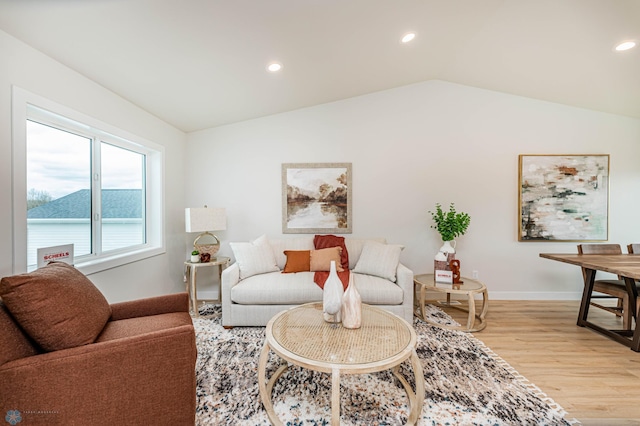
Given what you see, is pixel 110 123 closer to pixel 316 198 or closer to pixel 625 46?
pixel 316 198

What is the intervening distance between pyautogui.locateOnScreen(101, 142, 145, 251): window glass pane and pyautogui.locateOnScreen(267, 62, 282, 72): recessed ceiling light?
70.0 inches

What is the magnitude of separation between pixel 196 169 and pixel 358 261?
103 inches

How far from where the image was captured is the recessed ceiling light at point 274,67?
2.46 meters

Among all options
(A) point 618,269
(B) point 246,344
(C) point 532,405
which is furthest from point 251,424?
(A) point 618,269

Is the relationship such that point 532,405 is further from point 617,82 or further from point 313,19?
point 617,82

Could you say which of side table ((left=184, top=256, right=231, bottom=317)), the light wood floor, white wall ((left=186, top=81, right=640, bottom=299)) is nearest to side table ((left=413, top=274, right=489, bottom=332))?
the light wood floor

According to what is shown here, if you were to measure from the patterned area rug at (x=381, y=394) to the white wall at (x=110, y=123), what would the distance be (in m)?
1.12

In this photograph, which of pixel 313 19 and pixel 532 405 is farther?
pixel 313 19

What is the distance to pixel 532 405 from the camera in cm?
162

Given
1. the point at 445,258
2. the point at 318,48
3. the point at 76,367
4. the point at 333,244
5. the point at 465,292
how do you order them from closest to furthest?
the point at 76,367 < the point at 318,48 < the point at 465,292 < the point at 445,258 < the point at 333,244

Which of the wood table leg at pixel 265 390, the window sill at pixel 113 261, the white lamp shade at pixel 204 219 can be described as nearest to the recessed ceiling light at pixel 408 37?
the white lamp shade at pixel 204 219

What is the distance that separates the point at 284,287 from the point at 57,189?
81.3 inches

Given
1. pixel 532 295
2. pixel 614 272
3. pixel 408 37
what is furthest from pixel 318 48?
pixel 532 295

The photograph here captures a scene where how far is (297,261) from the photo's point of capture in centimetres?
305
